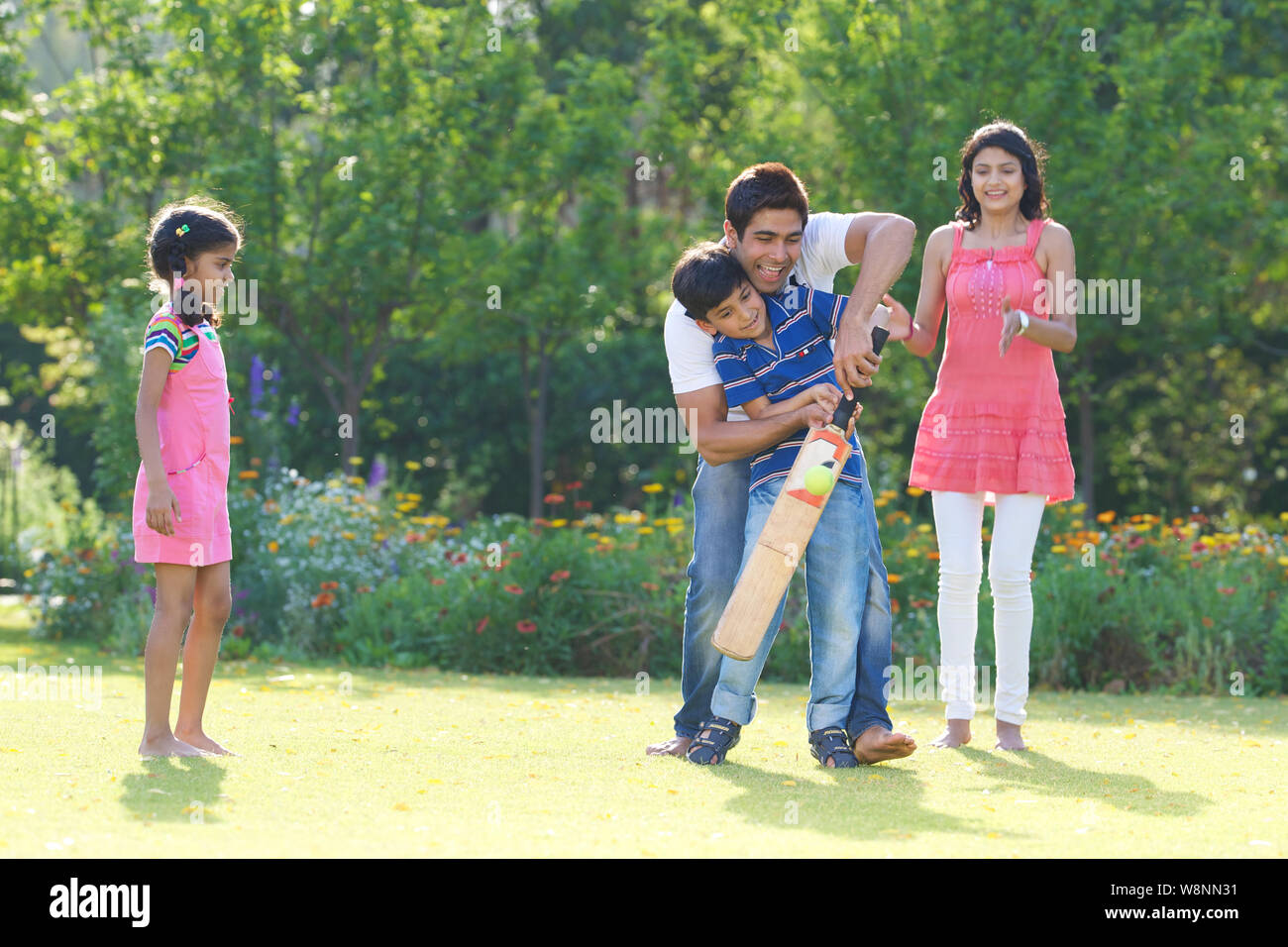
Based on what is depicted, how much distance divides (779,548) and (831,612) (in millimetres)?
356

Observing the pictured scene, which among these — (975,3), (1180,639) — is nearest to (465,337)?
(975,3)

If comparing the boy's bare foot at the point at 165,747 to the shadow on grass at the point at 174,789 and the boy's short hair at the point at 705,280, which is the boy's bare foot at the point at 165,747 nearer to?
the shadow on grass at the point at 174,789

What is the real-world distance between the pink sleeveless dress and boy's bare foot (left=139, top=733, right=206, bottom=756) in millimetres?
2741

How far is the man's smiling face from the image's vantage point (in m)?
4.76

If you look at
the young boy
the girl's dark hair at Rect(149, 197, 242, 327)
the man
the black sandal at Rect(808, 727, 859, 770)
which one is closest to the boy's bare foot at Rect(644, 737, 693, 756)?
→ the man

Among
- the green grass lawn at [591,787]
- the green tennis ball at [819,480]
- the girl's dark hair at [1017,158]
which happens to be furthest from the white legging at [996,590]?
the girl's dark hair at [1017,158]

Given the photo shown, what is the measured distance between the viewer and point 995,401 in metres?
5.39

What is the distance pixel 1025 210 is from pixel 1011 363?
582mm

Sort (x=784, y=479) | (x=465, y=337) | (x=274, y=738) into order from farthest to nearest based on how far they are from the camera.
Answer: (x=465, y=337), (x=274, y=738), (x=784, y=479)

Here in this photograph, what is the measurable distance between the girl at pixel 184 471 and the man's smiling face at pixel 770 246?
1760mm

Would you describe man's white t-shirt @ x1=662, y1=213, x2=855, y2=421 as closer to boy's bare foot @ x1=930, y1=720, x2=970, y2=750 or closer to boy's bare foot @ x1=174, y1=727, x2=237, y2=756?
boy's bare foot @ x1=930, y1=720, x2=970, y2=750

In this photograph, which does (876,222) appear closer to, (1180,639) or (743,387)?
(743,387)

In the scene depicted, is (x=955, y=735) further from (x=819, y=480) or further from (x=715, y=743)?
(x=819, y=480)

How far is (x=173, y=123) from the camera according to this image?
12125mm
